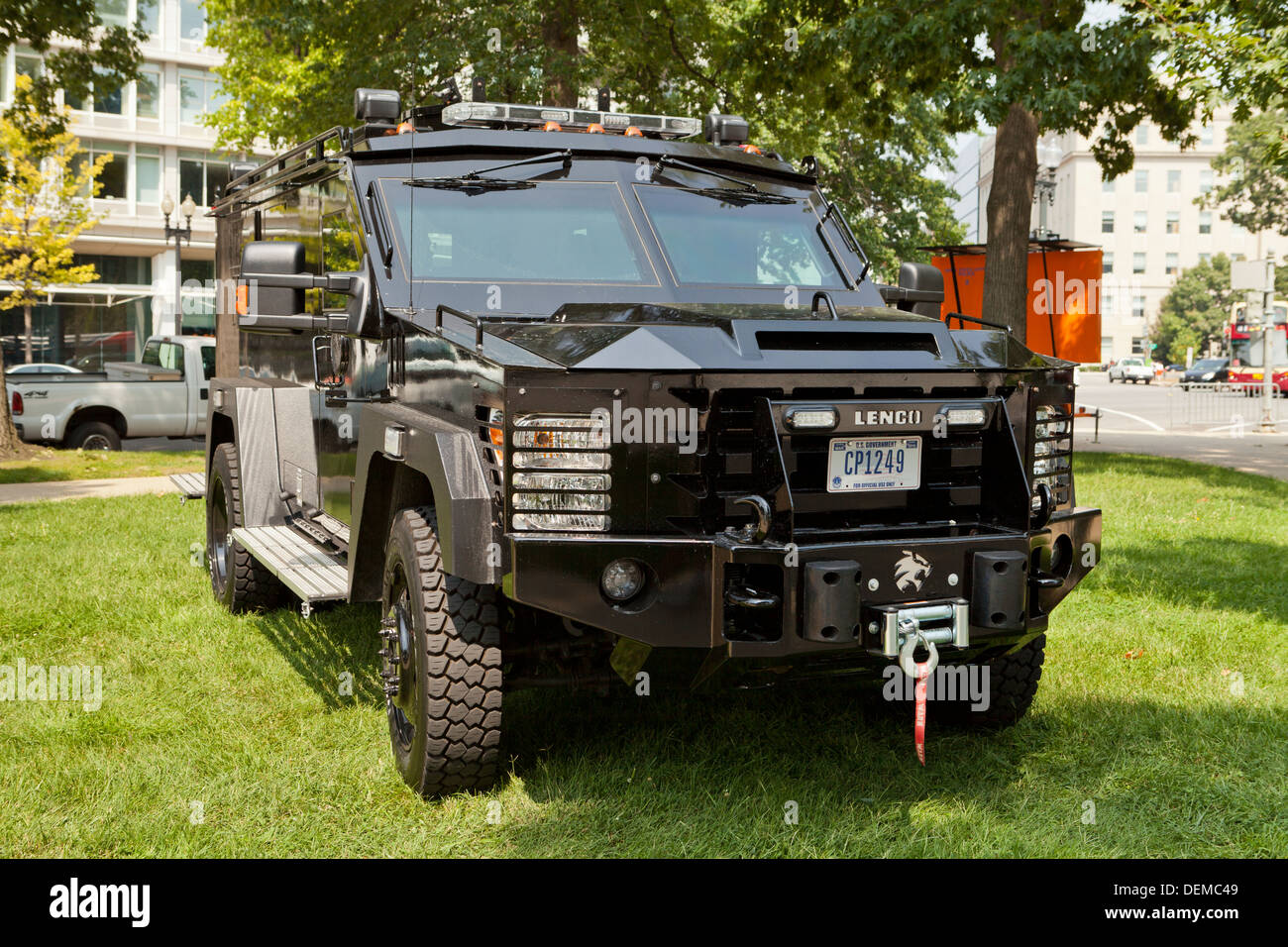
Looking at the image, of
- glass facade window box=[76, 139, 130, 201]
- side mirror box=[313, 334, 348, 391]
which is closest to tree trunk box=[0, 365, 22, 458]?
side mirror box=[313, 334, 348, 391]

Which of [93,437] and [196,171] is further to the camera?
[196,171]

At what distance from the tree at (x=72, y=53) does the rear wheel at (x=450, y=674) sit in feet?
33.5

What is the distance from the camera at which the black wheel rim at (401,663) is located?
453 cm

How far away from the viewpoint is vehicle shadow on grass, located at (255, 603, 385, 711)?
5.77 metres

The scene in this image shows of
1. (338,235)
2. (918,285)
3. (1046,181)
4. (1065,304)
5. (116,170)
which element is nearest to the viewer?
(338,235)

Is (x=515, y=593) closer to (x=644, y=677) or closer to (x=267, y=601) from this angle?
(x=644, y=677)

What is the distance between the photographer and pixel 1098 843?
4.19 m

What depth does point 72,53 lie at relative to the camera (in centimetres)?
1382

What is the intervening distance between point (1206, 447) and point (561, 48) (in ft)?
40.3

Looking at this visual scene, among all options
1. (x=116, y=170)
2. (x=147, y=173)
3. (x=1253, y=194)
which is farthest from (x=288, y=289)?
(x=1253, y=194)

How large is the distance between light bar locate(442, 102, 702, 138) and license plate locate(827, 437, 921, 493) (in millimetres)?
2425

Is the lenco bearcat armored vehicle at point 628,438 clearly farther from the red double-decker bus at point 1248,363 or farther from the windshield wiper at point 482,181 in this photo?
the red double-decker bus at point 1248,363

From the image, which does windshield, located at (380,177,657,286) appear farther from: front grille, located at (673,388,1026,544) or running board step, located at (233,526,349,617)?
front grille, located at (673,388,1026,544)

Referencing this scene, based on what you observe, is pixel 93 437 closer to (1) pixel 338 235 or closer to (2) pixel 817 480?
(1) pixel 338 235
